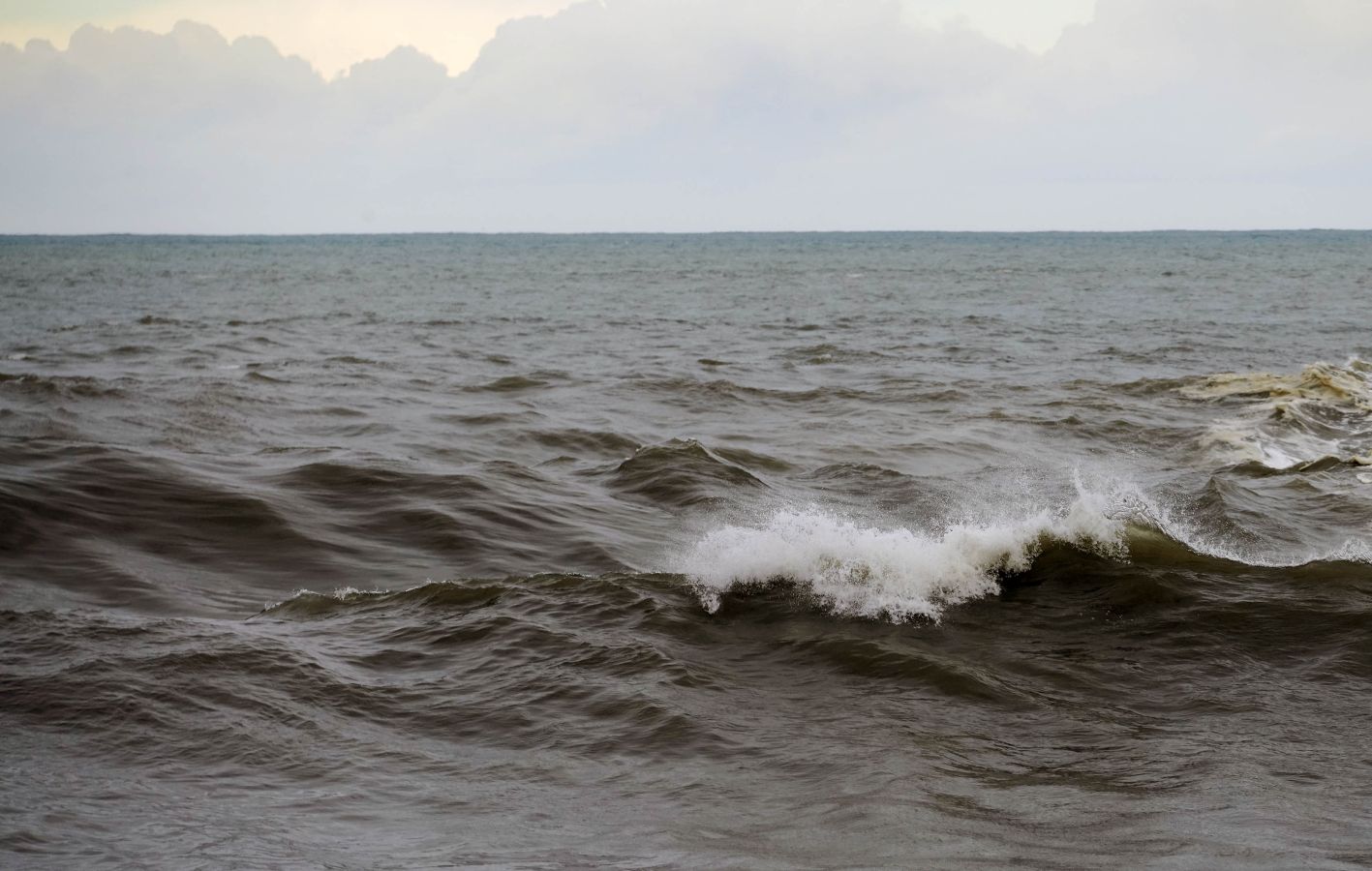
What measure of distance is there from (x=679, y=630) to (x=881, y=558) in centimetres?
154

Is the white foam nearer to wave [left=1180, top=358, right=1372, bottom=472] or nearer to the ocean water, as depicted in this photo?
the ocean water

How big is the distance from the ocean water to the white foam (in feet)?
0.10

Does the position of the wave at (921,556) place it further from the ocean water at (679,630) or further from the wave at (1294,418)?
the wave at (1294,418)

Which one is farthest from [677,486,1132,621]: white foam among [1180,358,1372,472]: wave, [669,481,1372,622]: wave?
[1180,358,1372,472]: wave

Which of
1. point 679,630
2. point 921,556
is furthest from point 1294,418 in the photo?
point 679,630

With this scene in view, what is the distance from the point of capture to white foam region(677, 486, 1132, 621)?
25.0ft

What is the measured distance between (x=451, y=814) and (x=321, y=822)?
0.50m

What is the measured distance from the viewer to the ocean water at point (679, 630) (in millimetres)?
4695

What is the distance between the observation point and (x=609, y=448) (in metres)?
13.8

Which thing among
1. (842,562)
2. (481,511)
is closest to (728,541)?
(842,562)

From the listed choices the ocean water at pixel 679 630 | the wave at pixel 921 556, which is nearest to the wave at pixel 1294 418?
the ocean water at pixel 679 630

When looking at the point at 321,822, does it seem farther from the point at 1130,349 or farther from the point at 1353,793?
the point at 1130,349

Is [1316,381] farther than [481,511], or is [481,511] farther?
[1316,381]

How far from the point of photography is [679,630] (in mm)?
7234
